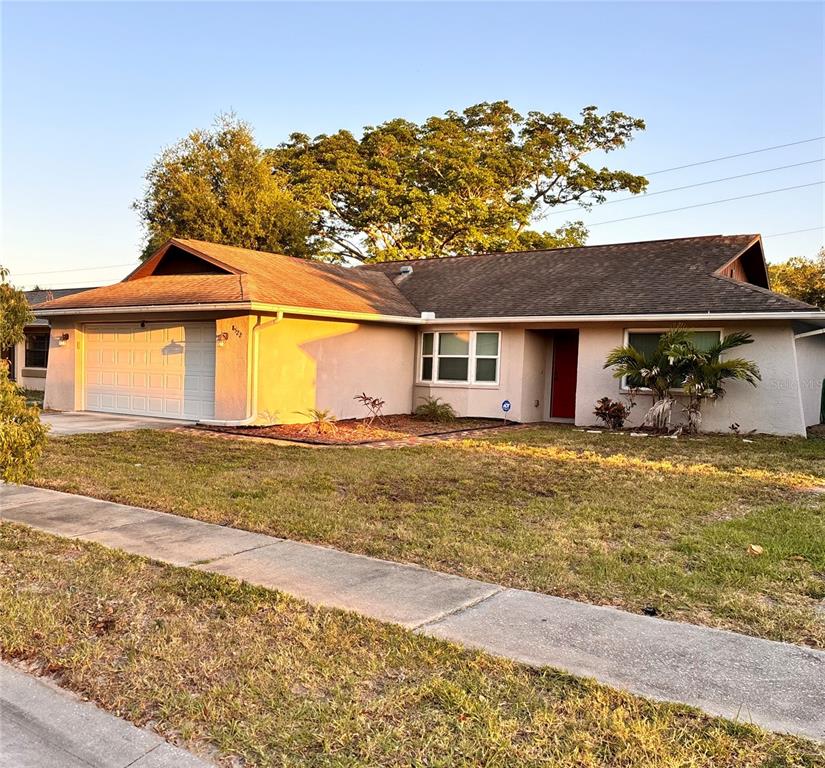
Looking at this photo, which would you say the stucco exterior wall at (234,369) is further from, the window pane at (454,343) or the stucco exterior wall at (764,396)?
the stucco exterior wall at (764,396)

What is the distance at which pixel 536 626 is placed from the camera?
3.87m

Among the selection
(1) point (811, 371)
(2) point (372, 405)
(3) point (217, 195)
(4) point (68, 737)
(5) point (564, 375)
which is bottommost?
(4) point (68, 737)

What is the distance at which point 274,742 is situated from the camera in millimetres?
2666

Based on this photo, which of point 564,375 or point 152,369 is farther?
point 564,375

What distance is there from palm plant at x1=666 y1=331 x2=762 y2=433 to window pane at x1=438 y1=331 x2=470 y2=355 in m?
5.15

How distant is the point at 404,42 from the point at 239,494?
1151cm

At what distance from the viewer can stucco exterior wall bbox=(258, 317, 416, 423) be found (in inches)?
551

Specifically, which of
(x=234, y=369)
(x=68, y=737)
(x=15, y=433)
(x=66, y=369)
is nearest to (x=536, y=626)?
(x=68, y=737)

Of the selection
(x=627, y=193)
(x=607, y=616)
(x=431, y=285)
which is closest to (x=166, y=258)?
(x=431, y=285)

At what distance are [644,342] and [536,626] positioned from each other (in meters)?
12.0

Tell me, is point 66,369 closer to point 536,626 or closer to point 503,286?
point 503,286

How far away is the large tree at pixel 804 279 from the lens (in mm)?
31359

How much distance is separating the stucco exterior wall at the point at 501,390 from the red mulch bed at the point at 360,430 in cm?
42

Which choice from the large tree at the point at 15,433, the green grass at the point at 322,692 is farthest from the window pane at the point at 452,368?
the green grass at the point at 322,692
